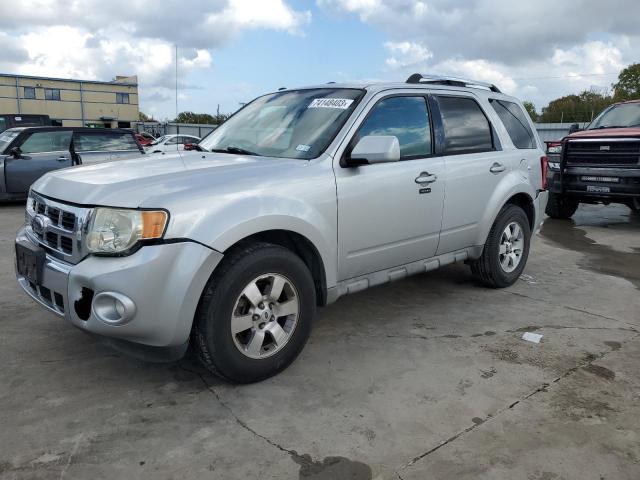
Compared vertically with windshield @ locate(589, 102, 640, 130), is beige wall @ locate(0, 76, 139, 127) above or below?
above

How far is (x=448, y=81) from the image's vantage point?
4789mm

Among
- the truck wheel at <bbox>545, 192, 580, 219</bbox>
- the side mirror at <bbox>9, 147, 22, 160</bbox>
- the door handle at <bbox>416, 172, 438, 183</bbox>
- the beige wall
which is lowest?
the truck wheel at <bbox>545, 192, 580, 219</bbox>

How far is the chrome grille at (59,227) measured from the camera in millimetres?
2844

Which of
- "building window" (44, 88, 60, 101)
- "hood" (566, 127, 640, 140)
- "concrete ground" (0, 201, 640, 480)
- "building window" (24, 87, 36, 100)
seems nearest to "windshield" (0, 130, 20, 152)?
"concrete ground" (0, 201, 640, 480)

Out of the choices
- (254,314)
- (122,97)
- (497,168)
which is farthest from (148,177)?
(122,97)

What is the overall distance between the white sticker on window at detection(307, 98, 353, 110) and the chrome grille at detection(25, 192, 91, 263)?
1823 millimetres

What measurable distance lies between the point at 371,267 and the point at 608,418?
170 cm

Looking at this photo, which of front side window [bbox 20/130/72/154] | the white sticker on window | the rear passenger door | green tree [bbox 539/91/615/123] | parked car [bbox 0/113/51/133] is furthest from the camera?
green tree [bbox 539/91/615/123]

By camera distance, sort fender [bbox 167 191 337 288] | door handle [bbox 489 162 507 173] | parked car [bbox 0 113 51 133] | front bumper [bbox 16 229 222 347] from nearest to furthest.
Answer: front bumper [bbox 16 229 222 347] < fender [bbox 167 191 337 288] < door handle [bbox 489 162 507 173] < parked car [bbox 0 113 51 133]

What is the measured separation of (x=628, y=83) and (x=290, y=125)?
188 ft

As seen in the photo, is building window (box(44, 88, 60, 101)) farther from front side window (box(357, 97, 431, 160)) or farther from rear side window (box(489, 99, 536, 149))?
front side window (box(357, 97, 431, 160))

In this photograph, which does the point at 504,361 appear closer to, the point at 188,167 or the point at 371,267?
the point at 371,267

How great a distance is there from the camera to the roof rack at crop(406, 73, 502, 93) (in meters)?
4.51

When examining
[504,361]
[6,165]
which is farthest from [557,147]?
[6,165]
